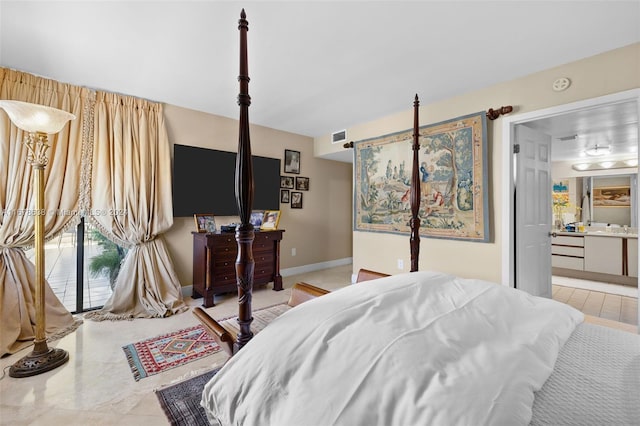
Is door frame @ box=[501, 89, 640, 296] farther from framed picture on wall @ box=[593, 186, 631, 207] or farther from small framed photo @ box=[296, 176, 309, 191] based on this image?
framed picture on wall @ box=[593, 186, 631, 207]

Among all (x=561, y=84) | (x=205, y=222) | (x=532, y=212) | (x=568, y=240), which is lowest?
(x=568, y=240)

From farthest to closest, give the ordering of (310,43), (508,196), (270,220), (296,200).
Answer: (296,200)
(270,220)
(508,196)
(310,43)

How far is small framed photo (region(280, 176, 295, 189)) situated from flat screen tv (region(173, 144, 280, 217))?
493mm

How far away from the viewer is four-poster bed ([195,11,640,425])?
26.2 inches

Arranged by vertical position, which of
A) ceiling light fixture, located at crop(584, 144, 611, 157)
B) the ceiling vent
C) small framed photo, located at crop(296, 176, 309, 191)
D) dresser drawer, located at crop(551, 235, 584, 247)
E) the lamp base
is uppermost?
the ceiling vent

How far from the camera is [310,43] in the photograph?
218 cm

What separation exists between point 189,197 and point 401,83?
9.38 feet

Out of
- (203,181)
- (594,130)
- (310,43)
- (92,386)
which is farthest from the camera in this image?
(203,181)

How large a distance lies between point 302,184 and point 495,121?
293 cm

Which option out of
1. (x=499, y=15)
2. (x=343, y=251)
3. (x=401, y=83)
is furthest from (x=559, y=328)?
(x=343, y=251)

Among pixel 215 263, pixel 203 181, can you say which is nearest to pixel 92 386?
pixel 215 263

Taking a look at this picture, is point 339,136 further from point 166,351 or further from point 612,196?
point 612,196

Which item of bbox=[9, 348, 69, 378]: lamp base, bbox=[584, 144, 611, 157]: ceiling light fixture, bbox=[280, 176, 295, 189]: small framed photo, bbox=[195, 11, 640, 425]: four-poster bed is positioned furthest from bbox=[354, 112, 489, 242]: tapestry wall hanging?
bbox=[9, 348, 69, 378]: lamp base

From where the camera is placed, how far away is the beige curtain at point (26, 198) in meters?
2.35
